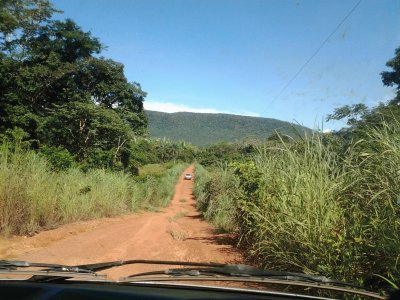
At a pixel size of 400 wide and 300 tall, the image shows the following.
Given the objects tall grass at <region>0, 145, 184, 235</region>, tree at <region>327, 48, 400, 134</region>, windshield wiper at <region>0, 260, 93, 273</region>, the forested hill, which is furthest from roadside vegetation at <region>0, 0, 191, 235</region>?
the forested hill

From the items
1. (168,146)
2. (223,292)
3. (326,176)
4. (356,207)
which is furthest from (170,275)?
(168,146)

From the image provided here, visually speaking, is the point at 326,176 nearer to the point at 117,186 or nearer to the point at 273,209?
the point at 273,209

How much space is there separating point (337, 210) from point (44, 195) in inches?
322

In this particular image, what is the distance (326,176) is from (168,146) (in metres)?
91.2

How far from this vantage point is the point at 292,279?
2.97 metres

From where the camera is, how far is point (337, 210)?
5828mm

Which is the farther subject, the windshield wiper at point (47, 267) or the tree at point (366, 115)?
the tree at point (366, 115)

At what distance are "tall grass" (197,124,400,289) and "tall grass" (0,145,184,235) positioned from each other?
5956mm

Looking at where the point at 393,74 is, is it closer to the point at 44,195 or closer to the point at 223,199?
the point at 223,199

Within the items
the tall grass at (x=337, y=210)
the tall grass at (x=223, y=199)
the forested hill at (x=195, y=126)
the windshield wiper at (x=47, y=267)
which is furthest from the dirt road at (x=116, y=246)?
the forested hill at (x=195, y=126)

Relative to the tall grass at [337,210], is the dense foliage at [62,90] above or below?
above

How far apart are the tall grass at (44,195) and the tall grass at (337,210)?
5956mm

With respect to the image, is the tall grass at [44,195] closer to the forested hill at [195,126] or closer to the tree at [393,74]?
the tree at [393,74]

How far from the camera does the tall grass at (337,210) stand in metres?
4.76
